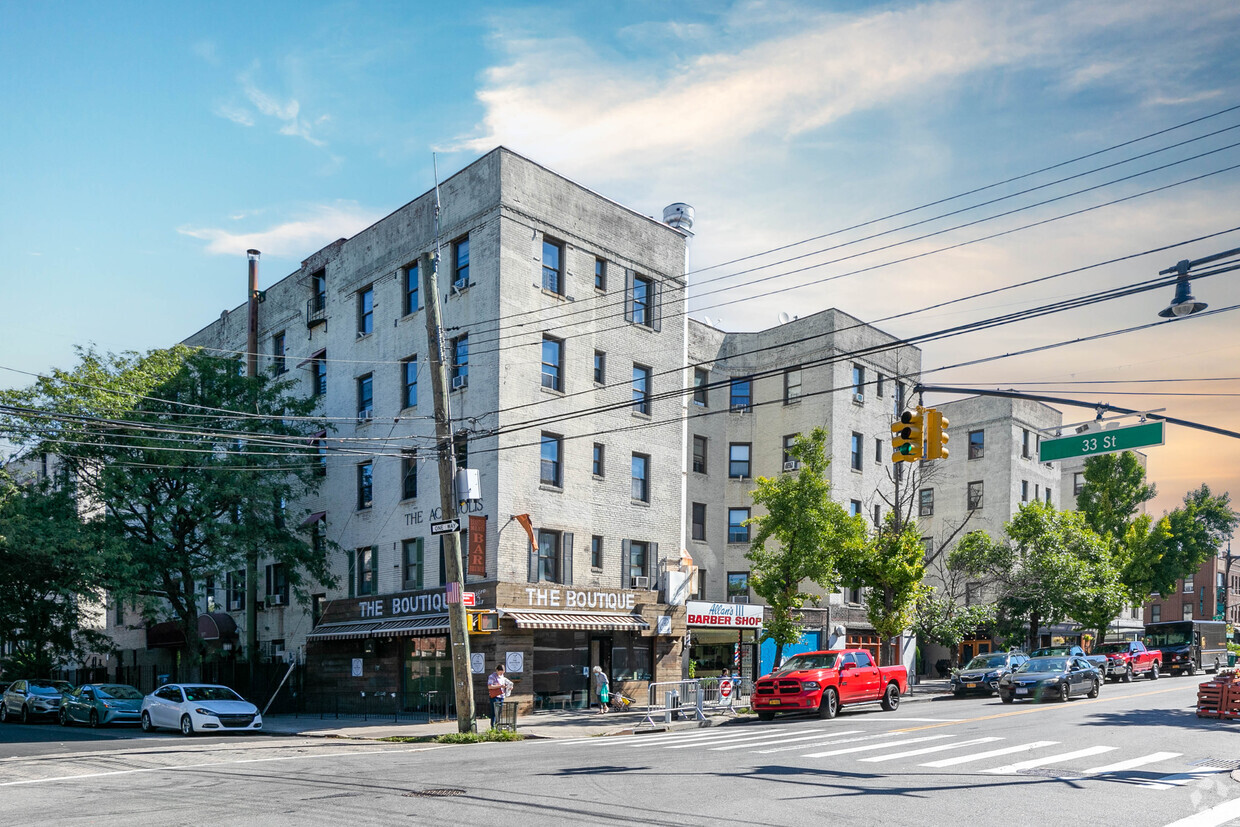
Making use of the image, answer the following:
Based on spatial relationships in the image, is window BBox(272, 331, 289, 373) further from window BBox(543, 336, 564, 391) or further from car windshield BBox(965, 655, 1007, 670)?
car windshield BBox(965, 655, 1007, 670)

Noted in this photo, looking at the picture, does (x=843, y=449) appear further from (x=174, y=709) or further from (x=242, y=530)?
(x=174, y=709)

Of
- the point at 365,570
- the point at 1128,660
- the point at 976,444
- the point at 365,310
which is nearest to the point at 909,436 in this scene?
the point at 365,570

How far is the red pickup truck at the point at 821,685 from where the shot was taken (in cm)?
2708

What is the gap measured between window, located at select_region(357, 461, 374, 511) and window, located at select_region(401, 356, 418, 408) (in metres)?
2.95

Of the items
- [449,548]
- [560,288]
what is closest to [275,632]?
[560,288]

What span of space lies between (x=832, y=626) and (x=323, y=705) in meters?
20.5

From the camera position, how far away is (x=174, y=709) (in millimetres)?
27297

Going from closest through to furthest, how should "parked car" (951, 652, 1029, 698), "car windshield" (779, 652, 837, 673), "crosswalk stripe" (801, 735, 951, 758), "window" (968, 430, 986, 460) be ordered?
1. "crosswalk stripe" (801, 735, 951, 758)
2. "car windshield" (779, 652, 837, 673)
3. "parked car" (951, 652, 1029, 698)
4. "window" (968, 430, 986, 460)

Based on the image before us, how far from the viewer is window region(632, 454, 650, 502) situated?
36562 millimetres

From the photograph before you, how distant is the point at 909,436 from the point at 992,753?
576 cm

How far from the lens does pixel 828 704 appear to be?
1079 inches

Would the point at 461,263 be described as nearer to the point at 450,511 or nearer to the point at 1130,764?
the point at 450,511

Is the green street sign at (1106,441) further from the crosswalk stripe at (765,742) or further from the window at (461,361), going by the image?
the window at (461,361)

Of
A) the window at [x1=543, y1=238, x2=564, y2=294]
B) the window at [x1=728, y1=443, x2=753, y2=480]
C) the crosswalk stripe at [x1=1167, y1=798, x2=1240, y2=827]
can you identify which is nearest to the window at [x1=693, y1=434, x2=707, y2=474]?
the window at [x1=728, y1=443, x2=753, y2=480]
